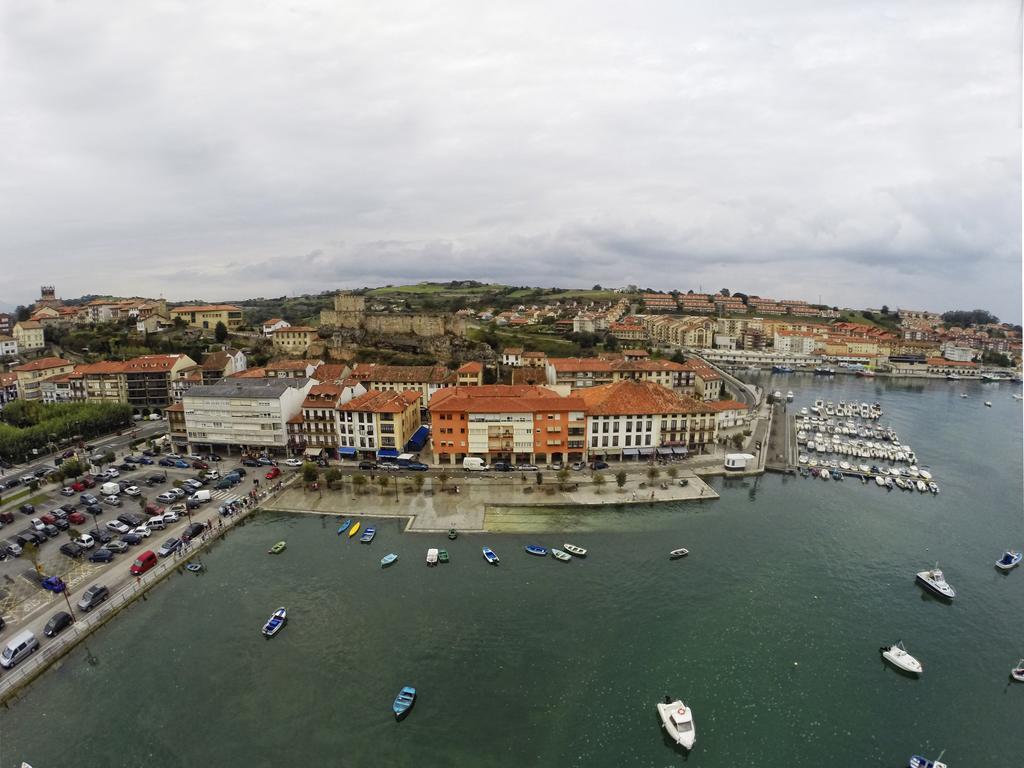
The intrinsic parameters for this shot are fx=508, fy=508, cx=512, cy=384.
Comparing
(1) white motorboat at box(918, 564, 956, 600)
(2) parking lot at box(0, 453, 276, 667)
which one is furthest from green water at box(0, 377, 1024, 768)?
(2) parking lot at box(0, 453, 276, 667)

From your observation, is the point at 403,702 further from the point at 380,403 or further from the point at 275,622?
the point at 380,403

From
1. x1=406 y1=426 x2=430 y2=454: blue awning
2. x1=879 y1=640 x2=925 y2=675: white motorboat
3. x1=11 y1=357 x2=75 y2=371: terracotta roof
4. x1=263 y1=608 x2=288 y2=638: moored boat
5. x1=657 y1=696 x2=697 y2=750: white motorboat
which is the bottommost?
x1=879 y1=640 x2=925 y2=675: white motorboat

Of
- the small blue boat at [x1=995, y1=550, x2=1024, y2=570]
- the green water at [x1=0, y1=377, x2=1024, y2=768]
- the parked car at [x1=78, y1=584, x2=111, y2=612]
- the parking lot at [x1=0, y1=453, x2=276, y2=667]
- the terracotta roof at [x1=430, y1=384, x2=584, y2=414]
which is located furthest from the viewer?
the terracotta roof at [x1=430, y1=384, x2=584, y2=414]

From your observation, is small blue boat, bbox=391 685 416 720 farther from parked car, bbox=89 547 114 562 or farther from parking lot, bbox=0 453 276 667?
parked car, bbox=89 547 114 562

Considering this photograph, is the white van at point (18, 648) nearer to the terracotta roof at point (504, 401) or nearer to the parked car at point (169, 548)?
the parked car at point (169, 548)

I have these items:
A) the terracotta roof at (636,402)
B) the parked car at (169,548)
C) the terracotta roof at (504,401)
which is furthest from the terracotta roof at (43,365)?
the terracotta roof at (636,402)

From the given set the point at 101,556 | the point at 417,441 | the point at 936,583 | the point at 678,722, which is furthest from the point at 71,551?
the point at 936,583
